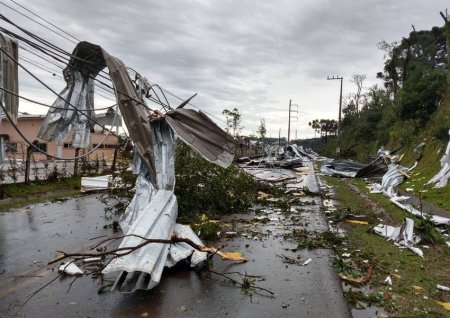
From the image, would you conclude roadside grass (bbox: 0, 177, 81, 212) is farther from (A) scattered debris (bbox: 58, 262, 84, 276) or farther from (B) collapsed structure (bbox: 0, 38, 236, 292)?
(A) scattered debris (bbox: 58, 262, 84, 276)

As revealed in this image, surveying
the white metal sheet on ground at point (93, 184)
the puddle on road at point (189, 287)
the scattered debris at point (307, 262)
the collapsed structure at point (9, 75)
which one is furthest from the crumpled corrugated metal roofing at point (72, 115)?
the white metal sheet on ground at point (93, 184)

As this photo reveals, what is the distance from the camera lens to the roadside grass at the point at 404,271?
454 centimetres

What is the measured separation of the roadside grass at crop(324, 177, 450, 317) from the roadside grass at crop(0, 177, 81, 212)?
30.1ft

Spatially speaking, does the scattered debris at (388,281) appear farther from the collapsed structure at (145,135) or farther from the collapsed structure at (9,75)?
the collapsed structure at (9,75)

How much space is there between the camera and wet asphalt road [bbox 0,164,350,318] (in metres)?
4.35

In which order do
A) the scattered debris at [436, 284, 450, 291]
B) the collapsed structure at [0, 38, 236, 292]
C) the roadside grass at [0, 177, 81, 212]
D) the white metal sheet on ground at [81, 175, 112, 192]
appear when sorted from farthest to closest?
the white metal sheet on ground at [81, 175, 112, 192] < the roadside grass at [0, 177, 81, 212] < the collapsed structure at [0, 38, 236, 292] < the scattered debris at [436, 284, 450, 291]

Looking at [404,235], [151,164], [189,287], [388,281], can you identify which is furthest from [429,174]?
[189,287]

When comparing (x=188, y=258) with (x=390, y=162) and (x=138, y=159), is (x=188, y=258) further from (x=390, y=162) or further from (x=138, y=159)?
(x=390, y=162)

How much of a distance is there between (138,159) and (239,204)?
15.6ft

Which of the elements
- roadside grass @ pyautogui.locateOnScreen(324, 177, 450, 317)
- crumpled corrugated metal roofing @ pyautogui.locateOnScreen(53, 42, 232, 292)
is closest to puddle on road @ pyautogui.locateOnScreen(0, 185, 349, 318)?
crumpled corrugated metal roofing @ pyautogui.locateOnScreen(53, 42, 232, 292)

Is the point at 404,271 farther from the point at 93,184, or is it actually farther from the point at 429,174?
the point at 429,174

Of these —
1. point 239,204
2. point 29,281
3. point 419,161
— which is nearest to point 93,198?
point 239,204

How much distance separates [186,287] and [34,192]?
10.5m

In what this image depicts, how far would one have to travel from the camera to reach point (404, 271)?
5.84 meters
